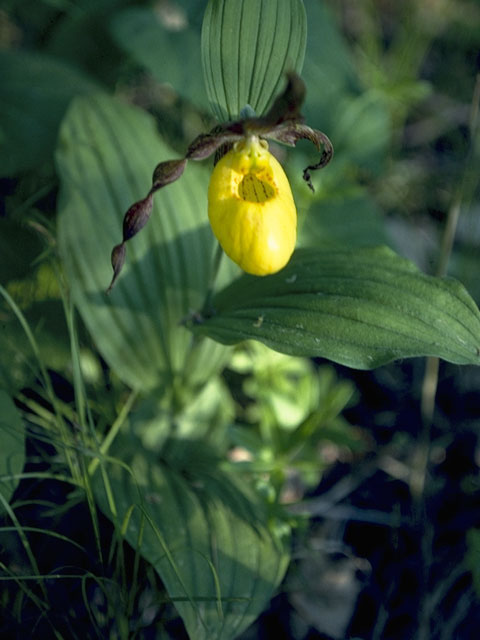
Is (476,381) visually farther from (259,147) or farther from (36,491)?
(36,491)

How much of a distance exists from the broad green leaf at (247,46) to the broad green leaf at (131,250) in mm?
364

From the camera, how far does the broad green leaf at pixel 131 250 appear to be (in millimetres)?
1229

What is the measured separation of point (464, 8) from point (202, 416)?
87.4 inches

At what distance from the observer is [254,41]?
938 mm

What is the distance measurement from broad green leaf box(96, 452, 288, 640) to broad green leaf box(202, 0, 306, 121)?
638mm

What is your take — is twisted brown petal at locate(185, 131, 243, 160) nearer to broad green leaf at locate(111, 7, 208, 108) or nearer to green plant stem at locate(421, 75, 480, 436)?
green plant stem at locate(421, 75, 480, 436)

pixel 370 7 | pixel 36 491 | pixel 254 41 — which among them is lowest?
pixel 36 491

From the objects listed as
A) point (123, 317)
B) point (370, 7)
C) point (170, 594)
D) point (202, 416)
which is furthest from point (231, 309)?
point (370, 7)

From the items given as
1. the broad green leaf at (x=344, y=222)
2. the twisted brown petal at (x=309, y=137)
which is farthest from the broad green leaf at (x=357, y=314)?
the broad green leaf at (x=344, y=222)

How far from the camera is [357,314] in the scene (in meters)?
0.96

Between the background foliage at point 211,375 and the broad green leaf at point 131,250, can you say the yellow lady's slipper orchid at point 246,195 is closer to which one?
the background foliage at point 211,375

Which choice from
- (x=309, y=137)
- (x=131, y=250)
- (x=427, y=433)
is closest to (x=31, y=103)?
(x=131, y=250)

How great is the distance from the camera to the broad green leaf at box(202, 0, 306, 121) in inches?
36.5

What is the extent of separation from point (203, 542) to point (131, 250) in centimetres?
60
